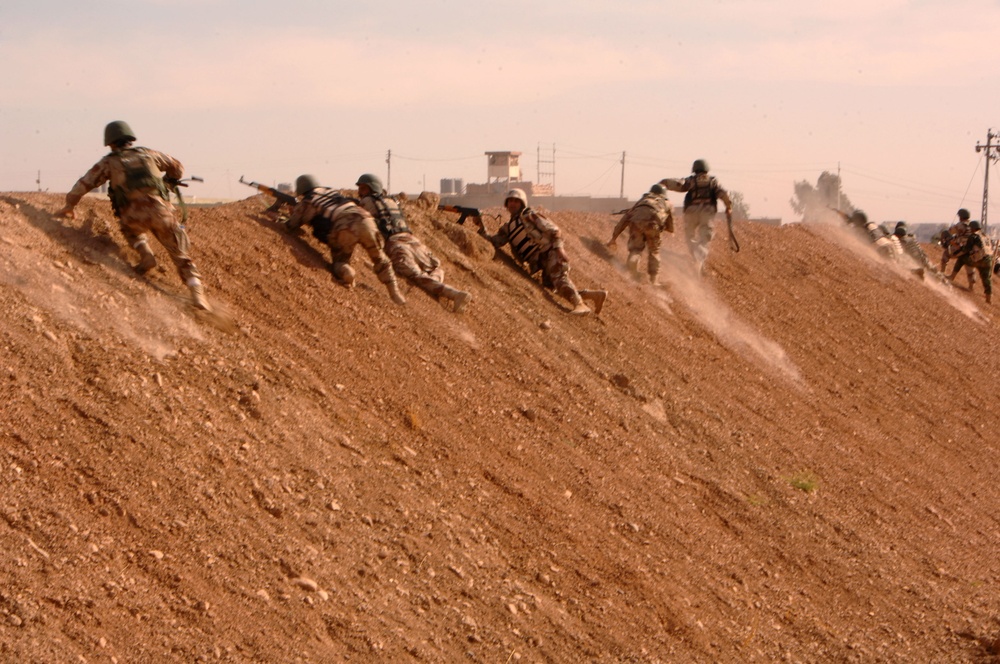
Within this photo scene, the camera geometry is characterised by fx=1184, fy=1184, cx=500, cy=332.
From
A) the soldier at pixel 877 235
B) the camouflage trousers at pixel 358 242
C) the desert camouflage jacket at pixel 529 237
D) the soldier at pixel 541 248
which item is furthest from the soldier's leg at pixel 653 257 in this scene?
the soldier at pixel 877 235

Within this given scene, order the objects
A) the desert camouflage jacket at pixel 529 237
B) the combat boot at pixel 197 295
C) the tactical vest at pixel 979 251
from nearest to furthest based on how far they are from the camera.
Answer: the combat boot at pixel 197 295 → the desert camouflage jacket at pixel 529 237 → the tactical vest at pixel 979 251

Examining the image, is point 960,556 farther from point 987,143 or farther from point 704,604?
point 987,143

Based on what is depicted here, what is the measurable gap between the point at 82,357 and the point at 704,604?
192 inches

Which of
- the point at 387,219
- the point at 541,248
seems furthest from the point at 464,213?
the point at 387,219

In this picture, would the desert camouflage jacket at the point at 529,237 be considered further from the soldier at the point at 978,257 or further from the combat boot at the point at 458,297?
the soldier at the point at 978,257

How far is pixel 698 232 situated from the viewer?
18094 mm

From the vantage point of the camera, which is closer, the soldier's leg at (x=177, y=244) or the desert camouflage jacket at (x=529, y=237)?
the soldier's leg at (x=177, y=244)

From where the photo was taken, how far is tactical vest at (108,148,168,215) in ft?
31.3

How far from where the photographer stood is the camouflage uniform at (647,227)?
16.2 m

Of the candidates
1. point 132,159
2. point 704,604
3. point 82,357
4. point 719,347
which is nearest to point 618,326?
point 719,347

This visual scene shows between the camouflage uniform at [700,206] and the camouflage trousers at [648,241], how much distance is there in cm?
137

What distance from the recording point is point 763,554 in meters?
10.2

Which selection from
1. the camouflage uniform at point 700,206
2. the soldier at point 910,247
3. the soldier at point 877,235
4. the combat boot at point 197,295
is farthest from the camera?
the soldier at point 910,247

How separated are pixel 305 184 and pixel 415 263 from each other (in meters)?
1.38
